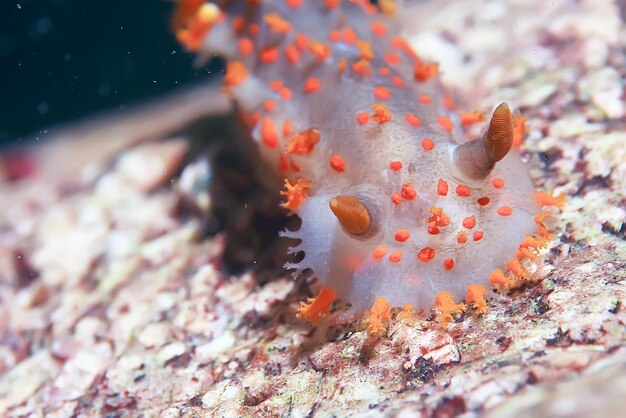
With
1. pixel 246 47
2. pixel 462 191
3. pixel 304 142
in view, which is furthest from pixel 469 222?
pixel 246 47

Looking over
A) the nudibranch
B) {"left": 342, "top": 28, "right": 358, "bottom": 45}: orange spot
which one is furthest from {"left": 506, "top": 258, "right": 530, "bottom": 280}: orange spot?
{"left": 342, "top": 28, "right": 358, "bottom": 45}: orange spot

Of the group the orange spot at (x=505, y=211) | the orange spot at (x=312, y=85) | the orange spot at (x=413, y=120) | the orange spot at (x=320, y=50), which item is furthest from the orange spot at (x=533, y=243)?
the orange spot at (x=320, y=50)

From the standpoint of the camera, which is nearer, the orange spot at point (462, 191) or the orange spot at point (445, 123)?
the orange spot at point (462, 191)

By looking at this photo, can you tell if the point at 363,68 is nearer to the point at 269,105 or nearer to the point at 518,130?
the point at 269,105

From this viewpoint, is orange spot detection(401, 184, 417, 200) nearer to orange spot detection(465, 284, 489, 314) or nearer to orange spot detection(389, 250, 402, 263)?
orange spot detection(389, 250, 402, 263)

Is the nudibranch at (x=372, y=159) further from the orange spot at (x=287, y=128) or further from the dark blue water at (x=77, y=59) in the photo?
the dark blue water at (x=77, y=59)

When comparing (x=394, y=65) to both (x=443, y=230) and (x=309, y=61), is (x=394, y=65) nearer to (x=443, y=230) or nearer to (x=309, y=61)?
(x=309, y=61)

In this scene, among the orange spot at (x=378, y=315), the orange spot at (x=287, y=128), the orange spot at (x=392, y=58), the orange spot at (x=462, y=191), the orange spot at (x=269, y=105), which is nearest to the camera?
the orange spot at (x=378, y=315)
